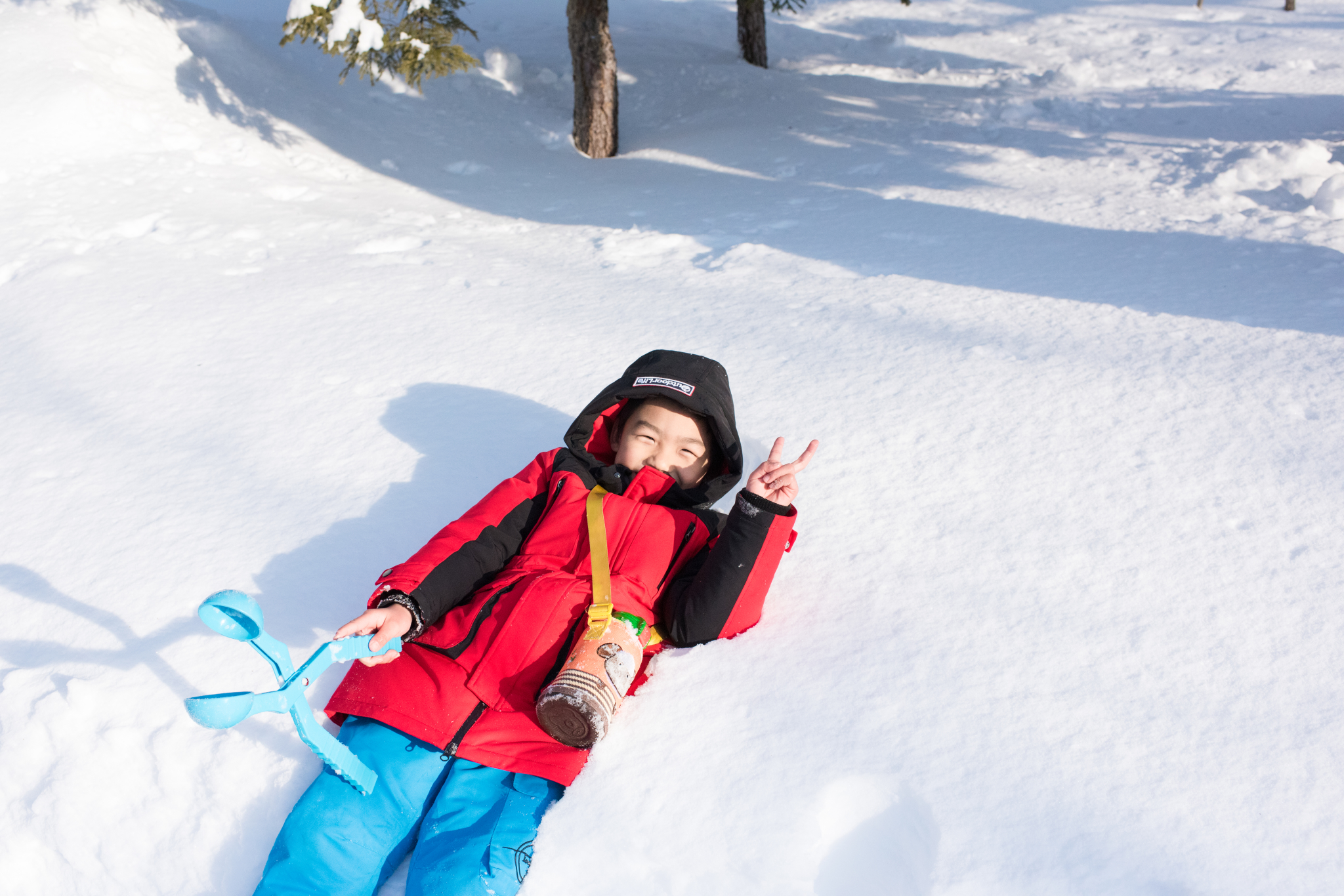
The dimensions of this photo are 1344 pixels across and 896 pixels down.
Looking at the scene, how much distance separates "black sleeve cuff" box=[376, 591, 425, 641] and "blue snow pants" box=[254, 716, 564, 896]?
0.21 meters

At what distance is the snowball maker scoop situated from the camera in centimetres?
151

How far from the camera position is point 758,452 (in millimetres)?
2781

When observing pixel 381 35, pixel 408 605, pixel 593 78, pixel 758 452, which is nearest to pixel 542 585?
pixel 408 605

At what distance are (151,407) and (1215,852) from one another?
3475mm

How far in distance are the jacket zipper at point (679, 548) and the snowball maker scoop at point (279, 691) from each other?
0.71 meters

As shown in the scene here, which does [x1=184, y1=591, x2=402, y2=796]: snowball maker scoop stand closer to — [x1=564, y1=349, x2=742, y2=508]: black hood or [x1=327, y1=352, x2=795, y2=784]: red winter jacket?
[x1=327, y1=352, x2=795, y2=784]: red winter jacket

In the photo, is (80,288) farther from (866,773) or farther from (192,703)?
(866,773)

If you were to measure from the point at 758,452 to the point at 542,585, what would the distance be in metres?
1.01

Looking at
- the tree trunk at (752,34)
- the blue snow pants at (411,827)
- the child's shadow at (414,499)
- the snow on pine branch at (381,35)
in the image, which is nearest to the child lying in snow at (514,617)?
the blue snow pants at (411,827)

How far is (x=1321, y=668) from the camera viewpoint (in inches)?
70.5

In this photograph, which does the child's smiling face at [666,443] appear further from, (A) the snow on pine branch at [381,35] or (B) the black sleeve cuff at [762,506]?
(A) the snow on pine branch at [381,35]

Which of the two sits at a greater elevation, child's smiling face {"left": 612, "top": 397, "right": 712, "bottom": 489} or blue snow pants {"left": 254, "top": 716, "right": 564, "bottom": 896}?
child's smiling face {"left": 612, "top": 397, "right": 712, "bottom": 489}

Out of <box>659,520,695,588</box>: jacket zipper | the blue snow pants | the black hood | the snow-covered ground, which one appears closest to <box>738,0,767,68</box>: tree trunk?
the snow-covered ground

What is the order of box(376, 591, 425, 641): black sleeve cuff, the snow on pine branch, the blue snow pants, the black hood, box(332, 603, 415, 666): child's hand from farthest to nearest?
the snow on pine branch → the black hood → box(376, 591, 425, 641): black sleeve cuff → box(332, 603, 415, 666): child's hand → the blue snow pants
